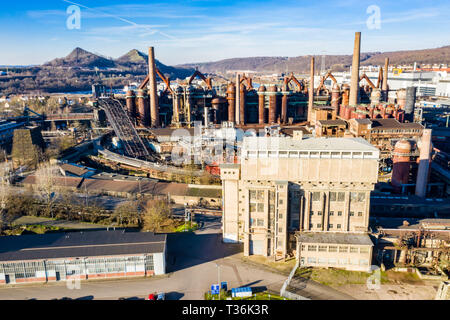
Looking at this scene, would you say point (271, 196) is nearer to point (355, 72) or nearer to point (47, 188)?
point (47, 188)

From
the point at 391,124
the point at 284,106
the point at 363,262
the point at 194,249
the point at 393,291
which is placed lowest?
the point at 393,291

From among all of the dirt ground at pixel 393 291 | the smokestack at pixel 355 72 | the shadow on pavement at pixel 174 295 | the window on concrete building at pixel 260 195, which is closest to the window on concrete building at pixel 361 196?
the dirt ground at pixel 393 291

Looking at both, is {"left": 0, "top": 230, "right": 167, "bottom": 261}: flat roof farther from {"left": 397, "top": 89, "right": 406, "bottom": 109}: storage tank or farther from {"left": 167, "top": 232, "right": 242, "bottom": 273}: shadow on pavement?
{"left": 397, "top": 89, "right": 406, "bottom": 109}: storage tank

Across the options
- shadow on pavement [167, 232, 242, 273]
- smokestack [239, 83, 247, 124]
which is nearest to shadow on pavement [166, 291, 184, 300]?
shadow on pavement [167, 232, 242, 273]

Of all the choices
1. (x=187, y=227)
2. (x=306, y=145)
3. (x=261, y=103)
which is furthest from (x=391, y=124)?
(x=187, y=227)

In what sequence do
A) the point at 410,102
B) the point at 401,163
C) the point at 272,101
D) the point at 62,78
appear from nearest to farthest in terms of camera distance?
1. the point at 401,163
2. the point at 410,102
3. the point at 272,101
4. the point at 62,78

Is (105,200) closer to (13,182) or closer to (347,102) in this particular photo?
(13,182)

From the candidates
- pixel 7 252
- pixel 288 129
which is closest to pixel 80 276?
pixel 7 252
